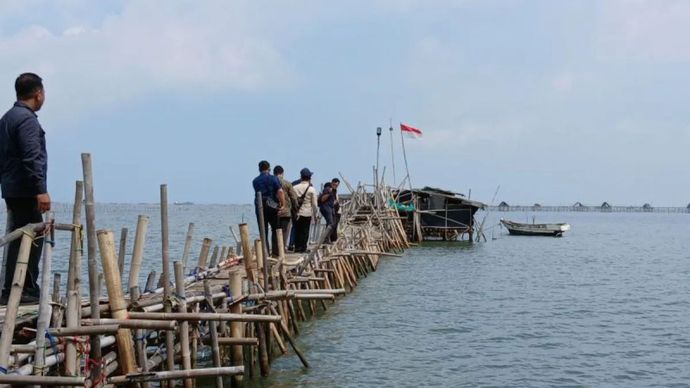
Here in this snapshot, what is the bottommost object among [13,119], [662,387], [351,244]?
[662,387]

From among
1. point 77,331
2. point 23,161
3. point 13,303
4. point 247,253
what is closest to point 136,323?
point 77,331

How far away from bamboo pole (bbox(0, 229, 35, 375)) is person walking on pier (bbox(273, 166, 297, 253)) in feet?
30.5

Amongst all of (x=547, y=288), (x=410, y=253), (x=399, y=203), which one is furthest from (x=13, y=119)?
(x=399, y=203)

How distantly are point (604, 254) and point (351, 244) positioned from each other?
21.9 m

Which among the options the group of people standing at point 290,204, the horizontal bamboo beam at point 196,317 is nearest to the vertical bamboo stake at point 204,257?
the group of people standing at point 290,204

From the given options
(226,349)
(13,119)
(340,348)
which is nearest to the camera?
(13,119)

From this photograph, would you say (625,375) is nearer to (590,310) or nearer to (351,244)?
(590,310)

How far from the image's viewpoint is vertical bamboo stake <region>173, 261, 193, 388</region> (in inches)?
301

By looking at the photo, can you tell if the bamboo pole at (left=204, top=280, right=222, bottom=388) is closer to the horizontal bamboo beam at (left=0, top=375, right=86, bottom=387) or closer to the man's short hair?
the horizontal bamboo beam at (left=0, top=375, right=86, bottom=387)

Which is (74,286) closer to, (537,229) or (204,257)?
(204,257)

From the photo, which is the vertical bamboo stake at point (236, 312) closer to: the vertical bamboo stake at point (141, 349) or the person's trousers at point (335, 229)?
the vertical bamboo stake at point (141, 349)

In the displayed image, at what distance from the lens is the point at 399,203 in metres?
39.4

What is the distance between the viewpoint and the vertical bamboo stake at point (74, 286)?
606 cm

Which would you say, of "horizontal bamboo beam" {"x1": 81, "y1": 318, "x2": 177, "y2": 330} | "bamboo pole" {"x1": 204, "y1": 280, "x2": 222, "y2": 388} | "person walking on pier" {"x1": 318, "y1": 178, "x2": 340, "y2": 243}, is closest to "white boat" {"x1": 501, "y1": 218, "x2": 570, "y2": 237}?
"person walking on pier" {"x1": 318, "y1": 178, "x2": 340, "y2": 243}
